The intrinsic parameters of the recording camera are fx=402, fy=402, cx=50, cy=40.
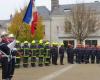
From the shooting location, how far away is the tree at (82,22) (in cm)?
6412

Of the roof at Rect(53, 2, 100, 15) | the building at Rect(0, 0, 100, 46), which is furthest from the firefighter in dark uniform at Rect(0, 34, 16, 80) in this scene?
the roof at Rect(53, 2, 100, 15)

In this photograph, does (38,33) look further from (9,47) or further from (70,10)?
(9,47)

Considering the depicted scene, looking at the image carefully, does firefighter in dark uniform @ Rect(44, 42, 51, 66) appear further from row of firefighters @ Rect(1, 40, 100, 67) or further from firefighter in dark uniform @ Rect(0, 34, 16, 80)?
firefighter in dark uniform @ Rect(0, 34, 16, 80)

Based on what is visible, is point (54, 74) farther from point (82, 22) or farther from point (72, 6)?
point (72, 6)

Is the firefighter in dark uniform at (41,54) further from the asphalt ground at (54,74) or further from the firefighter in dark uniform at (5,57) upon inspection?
the firefighter in dark uniform at (5,57)

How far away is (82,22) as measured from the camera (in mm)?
64875

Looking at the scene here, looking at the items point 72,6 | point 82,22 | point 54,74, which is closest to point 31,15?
point 54,74

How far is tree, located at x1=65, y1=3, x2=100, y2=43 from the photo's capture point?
2525 inches

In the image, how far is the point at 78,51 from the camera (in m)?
36.4

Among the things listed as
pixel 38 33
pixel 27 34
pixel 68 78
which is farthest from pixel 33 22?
pixel 38 33

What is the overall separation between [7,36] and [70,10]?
5264 cm

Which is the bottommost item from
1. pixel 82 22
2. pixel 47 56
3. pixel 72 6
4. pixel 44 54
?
pixel 47 56

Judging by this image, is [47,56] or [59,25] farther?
[59,25]

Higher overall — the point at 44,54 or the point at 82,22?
the point at 82,22
